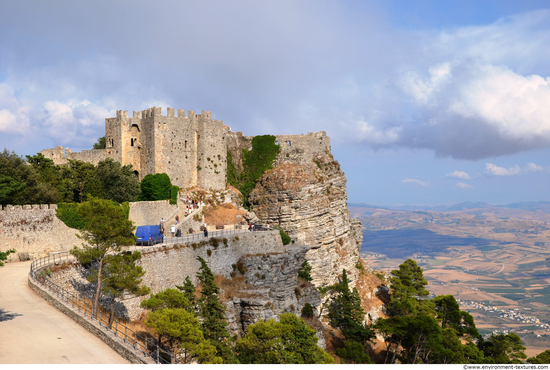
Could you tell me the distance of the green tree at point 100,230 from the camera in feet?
79.9

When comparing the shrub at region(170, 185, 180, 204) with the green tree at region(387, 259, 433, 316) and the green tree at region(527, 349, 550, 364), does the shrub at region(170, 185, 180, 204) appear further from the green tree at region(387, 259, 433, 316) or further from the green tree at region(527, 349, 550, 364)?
the green tree at region(527, 349, 550, 364)

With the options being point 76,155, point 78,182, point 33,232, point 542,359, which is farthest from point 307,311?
point 76,155

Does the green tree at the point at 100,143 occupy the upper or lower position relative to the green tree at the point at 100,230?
upper

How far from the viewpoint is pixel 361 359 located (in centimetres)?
4034

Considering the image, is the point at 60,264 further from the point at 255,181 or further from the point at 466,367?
the point at 255,181

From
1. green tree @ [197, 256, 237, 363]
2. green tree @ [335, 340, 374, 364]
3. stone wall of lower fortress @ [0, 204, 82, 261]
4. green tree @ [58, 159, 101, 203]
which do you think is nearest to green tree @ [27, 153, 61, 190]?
green tree @ [58, 159, 101, 203]

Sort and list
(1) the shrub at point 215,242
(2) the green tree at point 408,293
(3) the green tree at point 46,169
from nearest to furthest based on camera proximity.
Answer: (1) the shrub at point 215,242
(3) the green tree at point 46,169
(2) the green tree at point 408,293

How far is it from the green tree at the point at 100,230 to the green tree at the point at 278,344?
34.2ft

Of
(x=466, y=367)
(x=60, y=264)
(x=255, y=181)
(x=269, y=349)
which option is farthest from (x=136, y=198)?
(x=466, y=367)

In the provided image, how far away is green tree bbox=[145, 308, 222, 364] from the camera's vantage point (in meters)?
21.3

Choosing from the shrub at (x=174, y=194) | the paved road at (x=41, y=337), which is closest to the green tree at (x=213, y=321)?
the paved road at (x=41, y=337)

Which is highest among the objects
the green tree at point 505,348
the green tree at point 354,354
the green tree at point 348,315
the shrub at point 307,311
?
the shrub at point 307,311

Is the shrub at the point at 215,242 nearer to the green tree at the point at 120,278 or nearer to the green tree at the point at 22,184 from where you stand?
the green tree at the point at 120,278

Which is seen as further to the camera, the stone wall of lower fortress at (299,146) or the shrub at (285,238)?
the stone wall of lower fortress at (299,146)
